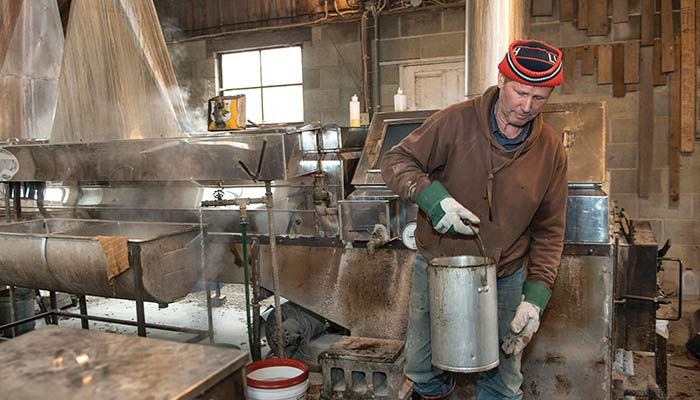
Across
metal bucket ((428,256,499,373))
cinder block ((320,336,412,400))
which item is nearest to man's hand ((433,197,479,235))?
metal bucket ((428,256,499,373))

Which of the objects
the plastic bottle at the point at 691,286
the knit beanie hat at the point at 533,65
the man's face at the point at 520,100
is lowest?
the plastic bottle at the point at 691,286

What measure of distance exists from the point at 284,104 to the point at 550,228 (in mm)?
4375

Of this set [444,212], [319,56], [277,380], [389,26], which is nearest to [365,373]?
[277,380]

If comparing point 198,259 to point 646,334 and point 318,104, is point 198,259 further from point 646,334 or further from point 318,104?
point 318,104

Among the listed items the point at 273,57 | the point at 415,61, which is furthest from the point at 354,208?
the point at 273,57

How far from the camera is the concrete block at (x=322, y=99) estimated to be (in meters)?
5.57

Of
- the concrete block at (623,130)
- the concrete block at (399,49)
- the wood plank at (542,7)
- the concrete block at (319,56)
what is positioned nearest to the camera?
the concrete block at (623,130)

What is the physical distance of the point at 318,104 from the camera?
566cm

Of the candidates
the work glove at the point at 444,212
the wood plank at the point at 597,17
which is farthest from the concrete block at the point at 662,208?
the work glove at the point at 444,212

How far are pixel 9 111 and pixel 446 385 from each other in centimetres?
310

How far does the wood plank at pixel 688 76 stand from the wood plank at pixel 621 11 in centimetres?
40

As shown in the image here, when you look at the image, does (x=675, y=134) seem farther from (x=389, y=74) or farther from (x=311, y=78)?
(x=311, y=78)

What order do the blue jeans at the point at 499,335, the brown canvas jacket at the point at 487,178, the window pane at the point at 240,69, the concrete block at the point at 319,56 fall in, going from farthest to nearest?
the window pane at the point at 240,69 → the concrete block at the point at 319,56 → the blue jeans at the point at 499,335 → the brown canvas jacket at the point at 487,178

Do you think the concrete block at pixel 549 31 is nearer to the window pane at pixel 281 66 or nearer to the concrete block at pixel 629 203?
the concrete block at pixel 629 203
